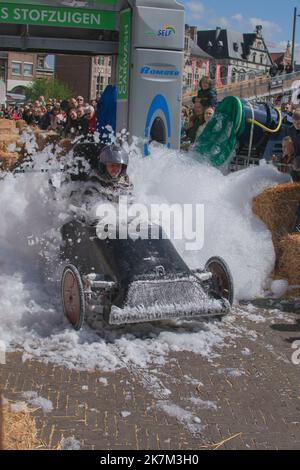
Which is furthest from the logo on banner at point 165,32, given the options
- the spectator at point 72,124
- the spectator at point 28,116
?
the spectator at point 28,116

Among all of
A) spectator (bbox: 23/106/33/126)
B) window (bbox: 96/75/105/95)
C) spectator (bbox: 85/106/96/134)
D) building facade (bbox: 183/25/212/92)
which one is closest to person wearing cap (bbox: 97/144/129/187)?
spectator (bbox: 85/106/96/134)

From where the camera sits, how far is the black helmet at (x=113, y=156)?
6582 millimetres

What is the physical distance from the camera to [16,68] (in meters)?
85.2

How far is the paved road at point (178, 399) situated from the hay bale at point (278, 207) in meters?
2.46

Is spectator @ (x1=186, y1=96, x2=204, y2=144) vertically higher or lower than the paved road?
higher

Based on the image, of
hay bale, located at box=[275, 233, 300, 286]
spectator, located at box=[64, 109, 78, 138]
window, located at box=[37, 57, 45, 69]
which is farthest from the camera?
window, located at box=[37, 57, 45, 69]

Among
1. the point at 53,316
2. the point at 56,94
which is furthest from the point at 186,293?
the point at 56,94

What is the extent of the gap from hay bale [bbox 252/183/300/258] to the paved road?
2464 mm

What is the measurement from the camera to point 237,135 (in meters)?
11.6

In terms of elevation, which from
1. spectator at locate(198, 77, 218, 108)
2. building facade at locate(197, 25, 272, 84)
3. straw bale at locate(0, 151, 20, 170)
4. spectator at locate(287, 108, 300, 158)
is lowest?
straw bale at locate(0, 151, 20, 170)

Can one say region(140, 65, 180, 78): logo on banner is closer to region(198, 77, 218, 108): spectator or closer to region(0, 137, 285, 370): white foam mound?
region(198, 77, 218, 108): spectator

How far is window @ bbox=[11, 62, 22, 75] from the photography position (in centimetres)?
8488

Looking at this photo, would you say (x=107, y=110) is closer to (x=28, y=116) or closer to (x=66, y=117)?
(x=66, y=117)
